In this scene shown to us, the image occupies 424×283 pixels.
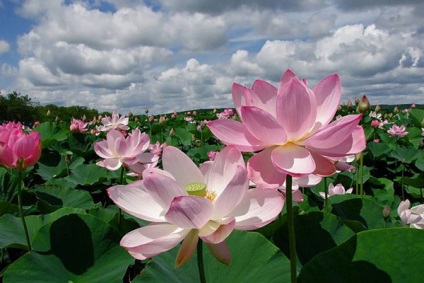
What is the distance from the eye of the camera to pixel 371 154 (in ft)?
14.6

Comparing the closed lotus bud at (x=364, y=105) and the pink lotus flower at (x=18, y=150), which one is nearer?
the pink lotus flower at (x=18, y=150)

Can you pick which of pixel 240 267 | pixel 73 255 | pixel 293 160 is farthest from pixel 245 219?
pixel 73 255

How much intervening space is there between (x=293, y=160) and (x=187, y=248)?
230 mm

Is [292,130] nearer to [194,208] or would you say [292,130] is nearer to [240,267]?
[194,208]

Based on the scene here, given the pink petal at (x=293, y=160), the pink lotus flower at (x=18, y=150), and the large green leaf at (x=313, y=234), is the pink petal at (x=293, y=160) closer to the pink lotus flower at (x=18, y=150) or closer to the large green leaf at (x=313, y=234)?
the large green leaf at (x=313, y=234)

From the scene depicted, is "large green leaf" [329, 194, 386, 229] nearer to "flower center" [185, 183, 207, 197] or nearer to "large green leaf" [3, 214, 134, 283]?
"large green leaf" [3, 214, 134, 283]

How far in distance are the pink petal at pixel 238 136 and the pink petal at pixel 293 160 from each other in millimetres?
39

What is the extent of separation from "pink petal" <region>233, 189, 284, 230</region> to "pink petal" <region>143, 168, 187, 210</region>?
0.11 m

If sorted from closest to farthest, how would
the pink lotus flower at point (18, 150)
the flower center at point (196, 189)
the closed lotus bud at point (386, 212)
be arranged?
the flower center at point (196, 189), the pink lotus flower at point (18, 150), the closed lotus bud at point (386, 212)

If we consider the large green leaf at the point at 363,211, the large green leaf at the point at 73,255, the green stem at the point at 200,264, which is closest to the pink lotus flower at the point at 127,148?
the large green leaf at the point at 73,255

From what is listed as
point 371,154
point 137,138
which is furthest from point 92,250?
point 371,154

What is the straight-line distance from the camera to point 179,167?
32.7 inches

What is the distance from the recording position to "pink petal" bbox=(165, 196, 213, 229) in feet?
2.17

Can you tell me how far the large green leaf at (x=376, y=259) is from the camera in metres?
0.71
